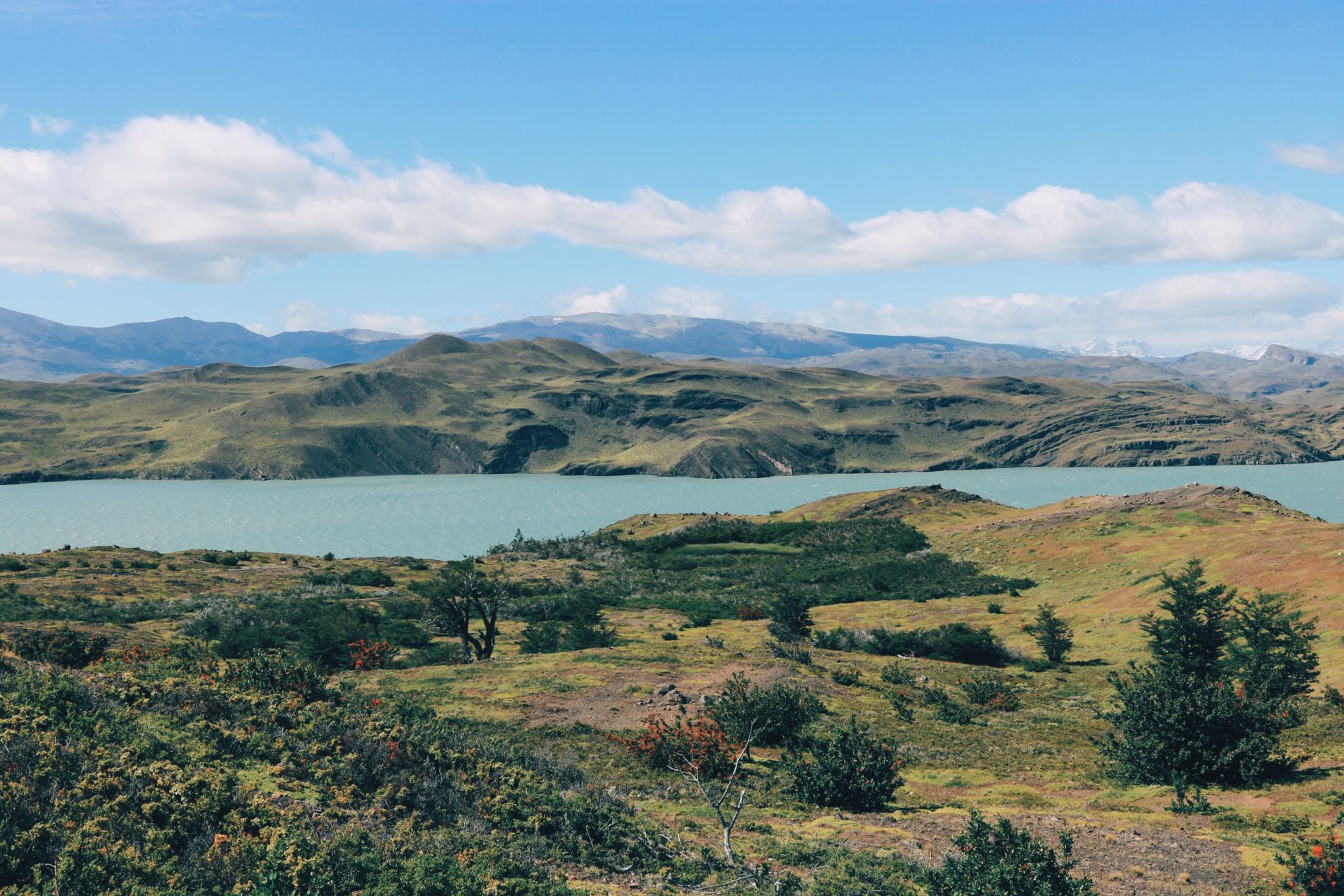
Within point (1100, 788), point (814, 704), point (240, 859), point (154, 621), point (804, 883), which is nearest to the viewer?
point (240, 859)

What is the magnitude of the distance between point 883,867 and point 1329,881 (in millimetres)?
6675

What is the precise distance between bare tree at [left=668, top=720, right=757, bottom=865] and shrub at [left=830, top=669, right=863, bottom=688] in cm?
971

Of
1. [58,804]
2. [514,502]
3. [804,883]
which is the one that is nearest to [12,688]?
[58,804]

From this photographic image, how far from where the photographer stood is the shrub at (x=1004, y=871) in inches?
478

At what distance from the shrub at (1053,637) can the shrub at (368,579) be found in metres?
49.3

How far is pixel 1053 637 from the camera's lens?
139 feet

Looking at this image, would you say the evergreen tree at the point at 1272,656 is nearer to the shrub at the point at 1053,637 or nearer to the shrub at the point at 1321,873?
the shrub at the point at 1053,637

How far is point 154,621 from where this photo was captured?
46312 mm

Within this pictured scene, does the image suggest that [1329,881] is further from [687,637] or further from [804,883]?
[687,637]

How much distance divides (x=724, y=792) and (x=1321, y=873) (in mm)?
9513

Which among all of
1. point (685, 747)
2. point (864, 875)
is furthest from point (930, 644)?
point (864, 875)

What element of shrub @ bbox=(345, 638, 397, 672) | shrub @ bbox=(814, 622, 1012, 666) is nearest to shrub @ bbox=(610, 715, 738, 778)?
shrub @ bbox=(345, 638, 397, 672)

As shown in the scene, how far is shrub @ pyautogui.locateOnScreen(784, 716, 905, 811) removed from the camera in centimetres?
1980

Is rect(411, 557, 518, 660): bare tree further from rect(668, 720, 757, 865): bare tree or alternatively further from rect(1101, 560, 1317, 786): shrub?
rect(1101, 560, 1317, 786): shrub
